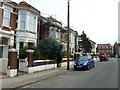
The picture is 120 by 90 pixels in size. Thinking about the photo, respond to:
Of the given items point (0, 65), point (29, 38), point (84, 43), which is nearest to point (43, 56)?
point (29, 38)

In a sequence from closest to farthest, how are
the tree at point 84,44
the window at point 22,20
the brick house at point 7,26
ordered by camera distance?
1. the brick house at point 7,26
2. the window at point 22,20
3. the tree at point 84,44

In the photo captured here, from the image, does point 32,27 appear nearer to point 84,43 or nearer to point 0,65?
point 0,65

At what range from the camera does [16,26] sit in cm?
1919

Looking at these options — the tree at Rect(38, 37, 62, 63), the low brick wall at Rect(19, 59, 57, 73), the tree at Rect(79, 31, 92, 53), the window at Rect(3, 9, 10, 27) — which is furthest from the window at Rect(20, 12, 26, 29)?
the tree at Rect(79, 31, 92, 53)

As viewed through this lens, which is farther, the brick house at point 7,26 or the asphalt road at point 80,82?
the brick house at point 7,26

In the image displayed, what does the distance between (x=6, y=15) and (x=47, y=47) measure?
5962mm

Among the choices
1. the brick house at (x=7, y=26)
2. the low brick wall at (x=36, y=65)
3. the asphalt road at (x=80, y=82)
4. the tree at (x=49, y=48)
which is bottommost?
the asphalt road at (x=80, y=82)

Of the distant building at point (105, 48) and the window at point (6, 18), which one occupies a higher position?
the window at point (6, 18)

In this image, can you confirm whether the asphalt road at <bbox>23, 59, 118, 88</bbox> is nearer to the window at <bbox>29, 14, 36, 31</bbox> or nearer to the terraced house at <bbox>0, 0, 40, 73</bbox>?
the terraced house at <bbox>0, 0, 40, 73</bbox>

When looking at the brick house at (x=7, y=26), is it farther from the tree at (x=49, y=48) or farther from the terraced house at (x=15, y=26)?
the tree at (x=49, y=48)

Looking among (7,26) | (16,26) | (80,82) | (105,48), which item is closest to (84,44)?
(16,26)

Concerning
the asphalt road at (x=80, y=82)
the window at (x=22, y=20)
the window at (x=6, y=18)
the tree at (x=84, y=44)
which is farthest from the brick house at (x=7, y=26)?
the tree at (x=84, y=44)

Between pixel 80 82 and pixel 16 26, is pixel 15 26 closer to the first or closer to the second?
pixel 16 26

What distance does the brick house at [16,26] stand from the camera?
16984mm
